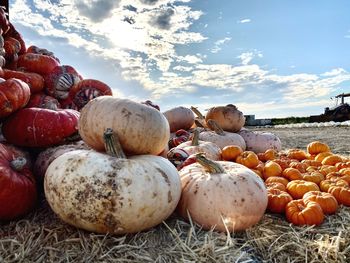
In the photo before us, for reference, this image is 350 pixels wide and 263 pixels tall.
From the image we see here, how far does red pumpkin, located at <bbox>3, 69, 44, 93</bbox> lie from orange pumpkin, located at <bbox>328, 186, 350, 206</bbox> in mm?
3484

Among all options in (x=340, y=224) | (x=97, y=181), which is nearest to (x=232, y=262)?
(x=97, y=181)

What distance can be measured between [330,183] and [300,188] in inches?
17.4

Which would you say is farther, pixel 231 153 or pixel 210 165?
pixel 231 153

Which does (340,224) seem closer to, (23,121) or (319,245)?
(319,245)

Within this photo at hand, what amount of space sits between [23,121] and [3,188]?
2.59ft

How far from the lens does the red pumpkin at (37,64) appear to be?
181 inches

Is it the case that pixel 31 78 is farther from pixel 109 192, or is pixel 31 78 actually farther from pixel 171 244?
pixel 171 244

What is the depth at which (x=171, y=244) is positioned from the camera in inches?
87.6

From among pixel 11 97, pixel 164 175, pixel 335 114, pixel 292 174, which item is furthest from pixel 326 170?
pixel 335 114

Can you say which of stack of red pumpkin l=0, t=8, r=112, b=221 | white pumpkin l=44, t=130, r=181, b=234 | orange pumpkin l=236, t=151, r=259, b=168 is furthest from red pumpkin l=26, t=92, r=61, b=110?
orange pumpkin l=236, t=151, r=259, b=168

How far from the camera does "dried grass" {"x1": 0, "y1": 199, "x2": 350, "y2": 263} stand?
2.09 m

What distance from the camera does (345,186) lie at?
345cm

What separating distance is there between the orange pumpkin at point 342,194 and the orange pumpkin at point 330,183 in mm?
93

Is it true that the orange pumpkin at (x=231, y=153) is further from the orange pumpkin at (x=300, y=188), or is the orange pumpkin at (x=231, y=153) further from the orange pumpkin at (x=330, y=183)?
the orange pumpkin at (x=330, y=183)
